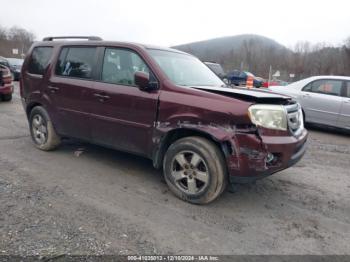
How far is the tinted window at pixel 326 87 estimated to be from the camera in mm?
7793

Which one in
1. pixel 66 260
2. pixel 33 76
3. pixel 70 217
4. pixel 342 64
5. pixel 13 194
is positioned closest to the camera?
pixel 66 260

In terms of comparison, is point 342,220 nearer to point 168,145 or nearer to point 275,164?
point 275,164

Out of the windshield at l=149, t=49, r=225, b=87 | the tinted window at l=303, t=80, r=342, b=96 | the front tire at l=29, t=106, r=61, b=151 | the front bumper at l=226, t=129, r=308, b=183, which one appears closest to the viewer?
the front bumper at l=226, t=129, r=308, b=183

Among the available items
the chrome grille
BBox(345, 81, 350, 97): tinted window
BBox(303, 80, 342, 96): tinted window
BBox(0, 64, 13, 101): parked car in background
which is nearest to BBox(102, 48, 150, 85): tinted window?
the chrome grille

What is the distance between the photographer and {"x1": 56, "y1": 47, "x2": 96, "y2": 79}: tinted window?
4.46 m

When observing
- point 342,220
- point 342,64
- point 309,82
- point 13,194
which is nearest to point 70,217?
point 13,194

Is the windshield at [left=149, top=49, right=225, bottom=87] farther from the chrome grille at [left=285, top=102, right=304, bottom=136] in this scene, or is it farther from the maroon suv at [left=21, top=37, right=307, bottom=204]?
the chrome grille at [left=285, top=102, right=304, bottom=136]

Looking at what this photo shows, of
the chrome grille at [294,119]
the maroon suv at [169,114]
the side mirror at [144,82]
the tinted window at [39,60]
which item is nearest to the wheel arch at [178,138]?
the maroon suv at [169,114]

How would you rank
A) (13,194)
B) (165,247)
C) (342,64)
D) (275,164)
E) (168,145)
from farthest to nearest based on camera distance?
(342,64) → (168,145) → (13,194) → (275,164) → (165,247)

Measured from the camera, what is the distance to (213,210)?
3441 millimetres

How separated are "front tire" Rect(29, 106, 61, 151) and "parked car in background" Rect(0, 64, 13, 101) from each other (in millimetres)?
5645

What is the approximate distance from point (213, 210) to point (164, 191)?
0.73 metres

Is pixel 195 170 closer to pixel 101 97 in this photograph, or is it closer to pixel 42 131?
pixel 101 97

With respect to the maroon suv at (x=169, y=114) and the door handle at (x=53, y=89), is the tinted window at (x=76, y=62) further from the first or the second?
the door handle at (x=53, y=89)
